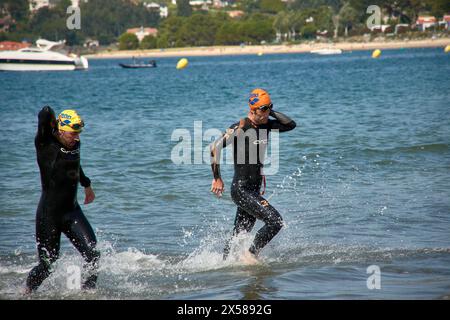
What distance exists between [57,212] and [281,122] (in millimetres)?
2926

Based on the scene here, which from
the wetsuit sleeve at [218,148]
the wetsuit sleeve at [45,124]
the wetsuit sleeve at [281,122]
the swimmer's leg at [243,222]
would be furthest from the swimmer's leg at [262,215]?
the wetsuit sleeve at [45,124]

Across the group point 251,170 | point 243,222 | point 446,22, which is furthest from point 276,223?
point 446,22

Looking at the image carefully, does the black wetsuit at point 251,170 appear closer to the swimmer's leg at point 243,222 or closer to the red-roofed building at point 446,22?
the swimmer's leg at point 243,222

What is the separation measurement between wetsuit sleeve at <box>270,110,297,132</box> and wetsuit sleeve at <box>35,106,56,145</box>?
109 inches

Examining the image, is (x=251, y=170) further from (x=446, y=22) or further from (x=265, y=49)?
(x=265, y=49)

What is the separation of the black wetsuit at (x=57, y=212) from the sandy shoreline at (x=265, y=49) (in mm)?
123634

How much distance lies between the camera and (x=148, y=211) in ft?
42.7

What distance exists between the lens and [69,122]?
7699mm

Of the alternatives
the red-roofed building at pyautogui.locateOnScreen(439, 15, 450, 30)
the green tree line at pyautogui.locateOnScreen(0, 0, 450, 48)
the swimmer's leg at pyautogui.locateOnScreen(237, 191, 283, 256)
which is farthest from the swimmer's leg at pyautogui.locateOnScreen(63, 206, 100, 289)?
the green tree line at pyautogui.locateOnScreen(0, 0, 450, 48)

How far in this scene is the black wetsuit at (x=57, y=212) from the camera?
7797 mm

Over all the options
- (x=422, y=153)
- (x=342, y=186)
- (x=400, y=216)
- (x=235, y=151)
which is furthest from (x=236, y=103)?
(x=235, y=151)

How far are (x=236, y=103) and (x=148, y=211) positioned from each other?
82.7 ft
